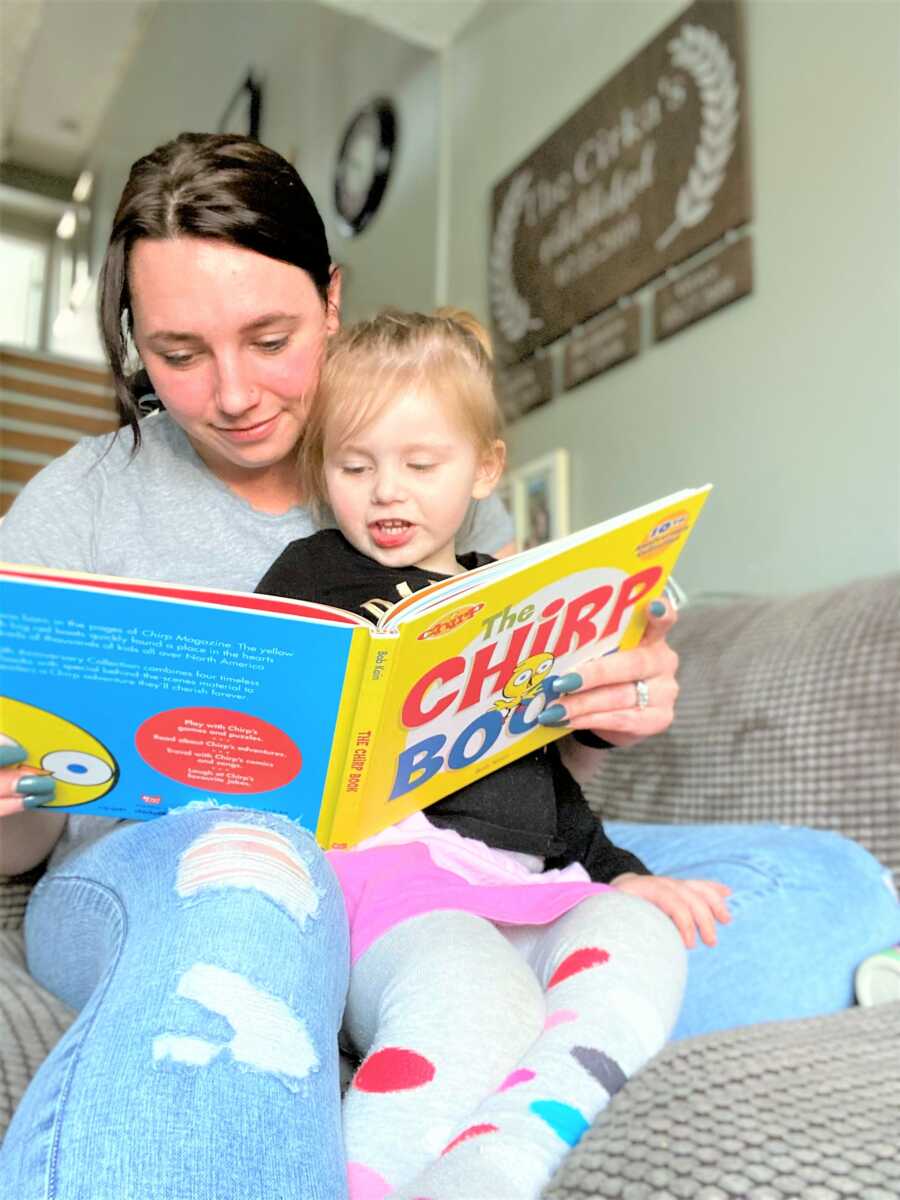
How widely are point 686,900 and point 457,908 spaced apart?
8.7 inches

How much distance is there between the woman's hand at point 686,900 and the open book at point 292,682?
0.59 ft

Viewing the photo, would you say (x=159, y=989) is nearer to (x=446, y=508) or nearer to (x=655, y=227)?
(x=446, y=508)

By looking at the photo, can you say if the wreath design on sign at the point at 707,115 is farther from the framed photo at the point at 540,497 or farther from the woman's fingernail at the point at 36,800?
the woman's fingernail at the point at 36,800

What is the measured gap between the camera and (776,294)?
1771 mm

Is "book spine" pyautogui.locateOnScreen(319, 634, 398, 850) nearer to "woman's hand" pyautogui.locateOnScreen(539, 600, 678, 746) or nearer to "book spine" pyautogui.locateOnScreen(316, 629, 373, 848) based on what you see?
"book spine" pyautogui.locateOnScreen(316, 629, 373, 848)

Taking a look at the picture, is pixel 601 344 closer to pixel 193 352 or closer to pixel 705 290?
pixel 705 290

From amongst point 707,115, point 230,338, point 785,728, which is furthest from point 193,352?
point 707,115

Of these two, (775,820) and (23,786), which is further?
(775,820)

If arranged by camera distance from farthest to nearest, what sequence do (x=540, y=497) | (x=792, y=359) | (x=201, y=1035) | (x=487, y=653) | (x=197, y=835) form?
(x=540, y=497) < (x=792, y=359) < (x=487, y=653) < (x=197, y=835) < (x=201, y=1035)

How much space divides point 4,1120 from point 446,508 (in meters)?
0.57

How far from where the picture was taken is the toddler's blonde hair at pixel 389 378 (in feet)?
2.93

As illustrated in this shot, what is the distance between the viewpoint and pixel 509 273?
2.45 m

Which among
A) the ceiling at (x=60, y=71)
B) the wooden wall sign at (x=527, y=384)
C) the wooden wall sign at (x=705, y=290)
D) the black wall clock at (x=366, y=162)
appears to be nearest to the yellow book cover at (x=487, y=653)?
the ceiling at (x=60, y=71)

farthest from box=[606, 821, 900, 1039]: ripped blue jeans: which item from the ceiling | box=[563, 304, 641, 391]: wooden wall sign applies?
box=[563, 304, 641, 391]: wooden wall sign
